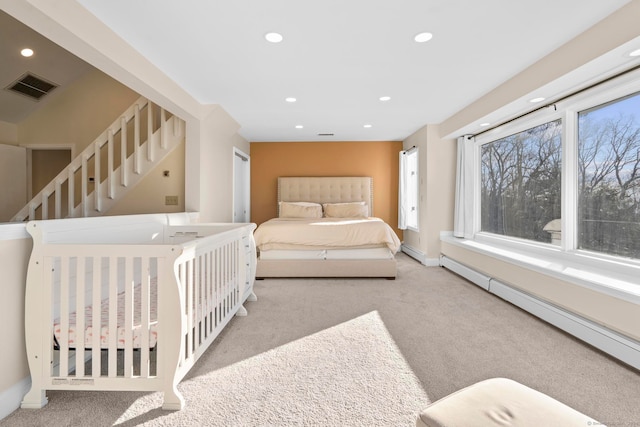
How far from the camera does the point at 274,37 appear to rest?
85.5 inches

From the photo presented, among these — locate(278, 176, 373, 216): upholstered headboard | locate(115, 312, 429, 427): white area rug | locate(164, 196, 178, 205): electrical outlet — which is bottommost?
locate(115, 312, 429, 427): white area rug

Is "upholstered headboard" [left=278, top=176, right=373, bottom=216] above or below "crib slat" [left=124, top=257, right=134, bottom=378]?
above

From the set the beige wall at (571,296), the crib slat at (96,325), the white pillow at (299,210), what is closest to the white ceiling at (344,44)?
the crib slat at (96,325)

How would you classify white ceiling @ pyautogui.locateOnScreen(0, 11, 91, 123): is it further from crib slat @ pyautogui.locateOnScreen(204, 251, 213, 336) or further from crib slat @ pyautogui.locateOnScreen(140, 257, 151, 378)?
crib slat @ pyautogui.locateOnScreen(140, 257, 151, 378)

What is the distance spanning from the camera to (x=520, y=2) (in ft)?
5.82

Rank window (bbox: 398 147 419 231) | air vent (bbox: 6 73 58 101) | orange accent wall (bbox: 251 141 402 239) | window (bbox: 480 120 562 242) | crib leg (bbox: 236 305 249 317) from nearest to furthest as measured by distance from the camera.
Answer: crib leg (bbox: 236 305 249 317), window (bbox: 480 120 562 242), air vent (bbox: 6 73 58 101), window (bbox: 398 147 419 231), orange accent wall (bbox: 251 141 402 239)

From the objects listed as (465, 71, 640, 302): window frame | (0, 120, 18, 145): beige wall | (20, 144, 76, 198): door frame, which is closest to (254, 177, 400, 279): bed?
(465, 71, 640, 302): window frame

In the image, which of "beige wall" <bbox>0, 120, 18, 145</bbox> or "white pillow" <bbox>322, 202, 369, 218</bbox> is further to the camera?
"white pillow" <bbox>322, 202, 369, 218</bbox>

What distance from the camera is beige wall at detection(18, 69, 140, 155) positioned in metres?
3.96

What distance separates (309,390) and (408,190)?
4378 mm

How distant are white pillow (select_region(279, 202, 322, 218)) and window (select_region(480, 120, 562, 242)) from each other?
2.67m

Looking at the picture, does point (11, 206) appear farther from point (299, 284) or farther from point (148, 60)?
point (299, 284)

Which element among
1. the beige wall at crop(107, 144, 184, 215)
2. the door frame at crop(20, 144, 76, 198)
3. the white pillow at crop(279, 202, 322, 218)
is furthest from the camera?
the white pillow at crop(279, 202, 322, 218)

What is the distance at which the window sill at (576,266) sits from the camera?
6.42 ft
